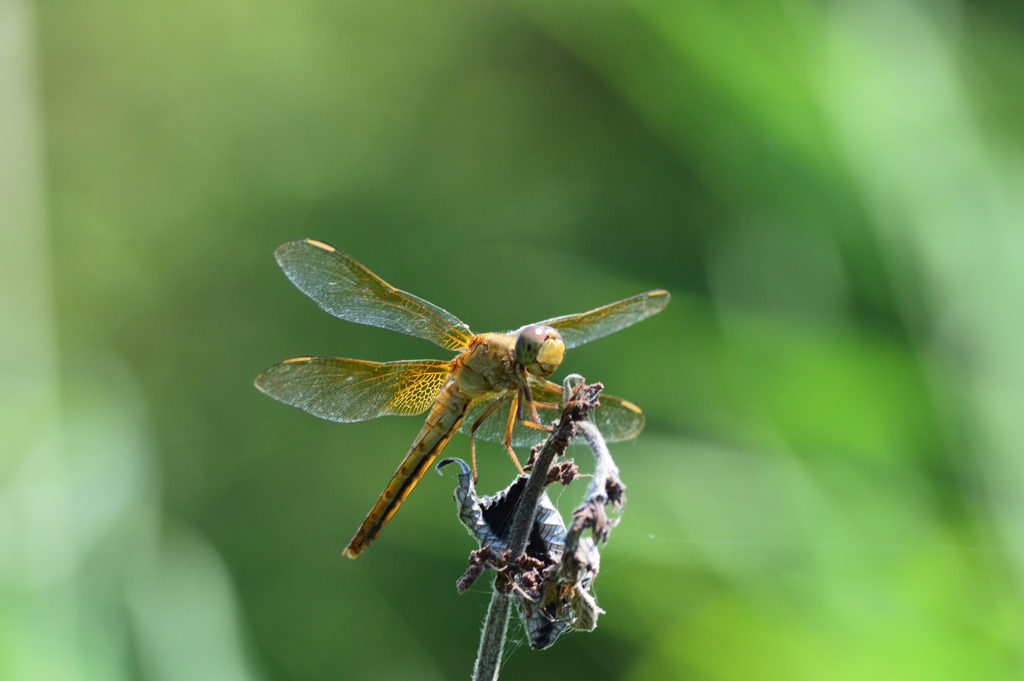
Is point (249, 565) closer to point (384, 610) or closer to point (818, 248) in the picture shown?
point (384, 610)

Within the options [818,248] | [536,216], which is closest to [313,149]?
[536,216]

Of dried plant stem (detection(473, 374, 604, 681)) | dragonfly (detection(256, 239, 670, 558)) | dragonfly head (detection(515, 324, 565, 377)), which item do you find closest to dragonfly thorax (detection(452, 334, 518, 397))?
dragonfly (detection(256, 239, 670, 558))

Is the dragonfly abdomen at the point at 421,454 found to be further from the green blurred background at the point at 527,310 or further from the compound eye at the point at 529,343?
the green blurred background at the point at 527,310

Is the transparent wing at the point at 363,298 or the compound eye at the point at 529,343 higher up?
the compound eye at the point at 529,343

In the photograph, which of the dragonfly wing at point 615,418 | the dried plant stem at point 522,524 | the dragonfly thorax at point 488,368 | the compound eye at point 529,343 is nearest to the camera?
the dried plant stem at point 522,524

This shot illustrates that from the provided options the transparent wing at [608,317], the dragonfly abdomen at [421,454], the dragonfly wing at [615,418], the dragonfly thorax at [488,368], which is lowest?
the dragonfly abdomen at [421,454]

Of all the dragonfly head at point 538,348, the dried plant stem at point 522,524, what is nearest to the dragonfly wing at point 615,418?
the dragonfly head at point 538,348
